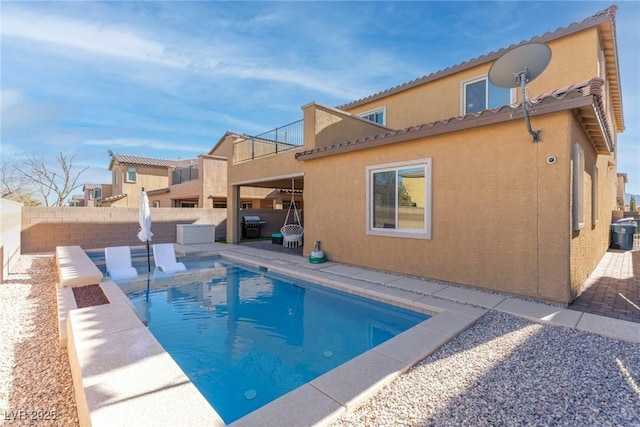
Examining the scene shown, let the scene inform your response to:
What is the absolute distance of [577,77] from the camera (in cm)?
934

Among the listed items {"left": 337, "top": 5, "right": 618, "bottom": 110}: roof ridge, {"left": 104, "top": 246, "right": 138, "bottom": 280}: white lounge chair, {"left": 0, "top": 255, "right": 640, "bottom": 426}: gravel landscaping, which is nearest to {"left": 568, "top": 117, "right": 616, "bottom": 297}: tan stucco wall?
{"left": 0, "top": 255, "right": 640, "bottom": 426}: gravel landscaping

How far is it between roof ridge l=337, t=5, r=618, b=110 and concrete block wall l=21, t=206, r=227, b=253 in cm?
1203

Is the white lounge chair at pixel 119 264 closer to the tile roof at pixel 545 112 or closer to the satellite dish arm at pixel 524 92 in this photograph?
the tile roof at pixel 545 112

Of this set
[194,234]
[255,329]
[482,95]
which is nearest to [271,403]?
[255,329]

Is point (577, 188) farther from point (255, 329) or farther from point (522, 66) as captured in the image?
point (255, 329)

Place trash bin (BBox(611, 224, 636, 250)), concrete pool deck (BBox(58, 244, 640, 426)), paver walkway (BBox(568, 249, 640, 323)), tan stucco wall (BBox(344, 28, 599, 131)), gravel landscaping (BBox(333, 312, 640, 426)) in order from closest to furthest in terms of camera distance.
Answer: concrete pool deck (BBox(58, 244, 640, 426)) → gravel landscaping (BBox(333, 312, 640, 426)) → paver walkway (BBox(568, 249, 640, 323)) → tan stucco wall (BBox(344, 28, 599, 131)) → trash bin (BBox(611, 224, 636, 250))

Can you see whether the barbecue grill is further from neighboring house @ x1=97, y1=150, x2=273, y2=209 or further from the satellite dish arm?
the satellite dish arm

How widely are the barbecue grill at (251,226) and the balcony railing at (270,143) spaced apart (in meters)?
4.96

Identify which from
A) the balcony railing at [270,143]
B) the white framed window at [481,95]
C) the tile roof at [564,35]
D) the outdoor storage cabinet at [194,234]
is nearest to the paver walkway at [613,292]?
the white framed window at [481,95]

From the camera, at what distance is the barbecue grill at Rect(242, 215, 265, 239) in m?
19.7

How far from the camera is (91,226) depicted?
50.3 ft

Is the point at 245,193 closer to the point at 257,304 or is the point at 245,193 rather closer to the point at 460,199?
the point at 257,304

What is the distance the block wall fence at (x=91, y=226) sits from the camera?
1392cm

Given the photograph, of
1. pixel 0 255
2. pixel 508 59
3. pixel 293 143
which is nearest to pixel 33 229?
pixel 0 255
